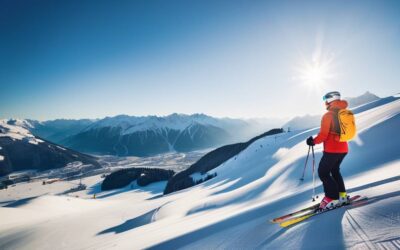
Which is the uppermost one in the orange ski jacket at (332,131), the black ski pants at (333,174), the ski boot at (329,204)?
the orange ski jacket at (332,131)

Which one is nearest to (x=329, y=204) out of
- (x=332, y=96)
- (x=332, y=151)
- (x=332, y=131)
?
(x=332, y=151)

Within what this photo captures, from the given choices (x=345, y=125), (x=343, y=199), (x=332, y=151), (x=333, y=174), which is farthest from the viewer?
(x=333, y=174)

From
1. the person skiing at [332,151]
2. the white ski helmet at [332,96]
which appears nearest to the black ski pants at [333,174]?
the person skiing at [332,151]

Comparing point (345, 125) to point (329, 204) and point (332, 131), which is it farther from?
point (329, 204)

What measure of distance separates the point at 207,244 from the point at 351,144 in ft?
30.2

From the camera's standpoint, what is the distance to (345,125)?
554 cm

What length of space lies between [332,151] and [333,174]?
58 centimetres

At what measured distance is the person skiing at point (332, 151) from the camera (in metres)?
5.50

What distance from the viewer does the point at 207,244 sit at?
240 inches

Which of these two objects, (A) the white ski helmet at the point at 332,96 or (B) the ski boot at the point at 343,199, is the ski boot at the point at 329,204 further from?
(A) the white ski helmet at the point at 332,96

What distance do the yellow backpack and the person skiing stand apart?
6cm

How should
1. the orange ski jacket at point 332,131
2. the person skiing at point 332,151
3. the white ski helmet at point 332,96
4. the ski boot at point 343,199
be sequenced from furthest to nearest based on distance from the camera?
1. the white ski helmet at point 332,96
2. the orange ski jacket at point 332,131
3. the person skiing at point 332,151
4. the ski boot at point 343,199

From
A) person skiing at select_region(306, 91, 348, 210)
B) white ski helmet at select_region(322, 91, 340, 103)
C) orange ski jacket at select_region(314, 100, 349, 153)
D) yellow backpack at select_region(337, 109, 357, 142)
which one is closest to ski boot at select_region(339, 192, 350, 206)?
person skiing at select_region(306, 91, 348, 210)

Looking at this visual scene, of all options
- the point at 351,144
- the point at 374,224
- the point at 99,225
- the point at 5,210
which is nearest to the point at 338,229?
the point at 374,224
